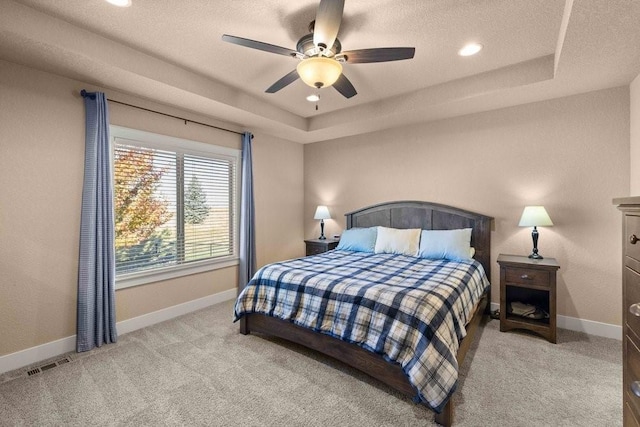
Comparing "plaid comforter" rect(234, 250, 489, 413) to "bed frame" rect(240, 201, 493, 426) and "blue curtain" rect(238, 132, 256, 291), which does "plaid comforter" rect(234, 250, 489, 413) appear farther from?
"blue curtain" rect(238, 132, 256, 291)

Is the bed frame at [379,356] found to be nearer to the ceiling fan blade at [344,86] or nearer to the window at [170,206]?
the window at [170,206]

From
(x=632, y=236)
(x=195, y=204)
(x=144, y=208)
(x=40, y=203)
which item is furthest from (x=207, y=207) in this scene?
(x=632, y=236)

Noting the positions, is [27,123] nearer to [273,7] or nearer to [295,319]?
[273,7]

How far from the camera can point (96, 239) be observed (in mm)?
2740

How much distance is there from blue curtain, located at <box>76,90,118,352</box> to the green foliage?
913mm

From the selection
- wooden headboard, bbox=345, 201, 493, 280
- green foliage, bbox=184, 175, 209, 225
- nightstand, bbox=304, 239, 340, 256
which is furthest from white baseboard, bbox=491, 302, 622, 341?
green foliage, bbox=184, 175, 209, 225

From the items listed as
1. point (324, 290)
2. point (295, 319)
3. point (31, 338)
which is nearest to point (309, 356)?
point (295, 319)

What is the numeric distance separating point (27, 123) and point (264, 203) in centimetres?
275

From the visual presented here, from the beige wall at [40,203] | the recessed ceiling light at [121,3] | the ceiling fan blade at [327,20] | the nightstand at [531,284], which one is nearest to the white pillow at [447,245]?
the nightstand at [531,284]

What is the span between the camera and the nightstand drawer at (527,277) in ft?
9.20

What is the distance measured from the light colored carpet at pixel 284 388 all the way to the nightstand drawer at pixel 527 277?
543mm

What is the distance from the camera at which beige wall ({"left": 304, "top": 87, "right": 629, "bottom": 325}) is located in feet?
9.50

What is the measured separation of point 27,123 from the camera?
2.46 meters

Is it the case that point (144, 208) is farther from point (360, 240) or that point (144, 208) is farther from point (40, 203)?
point (360, 240)
